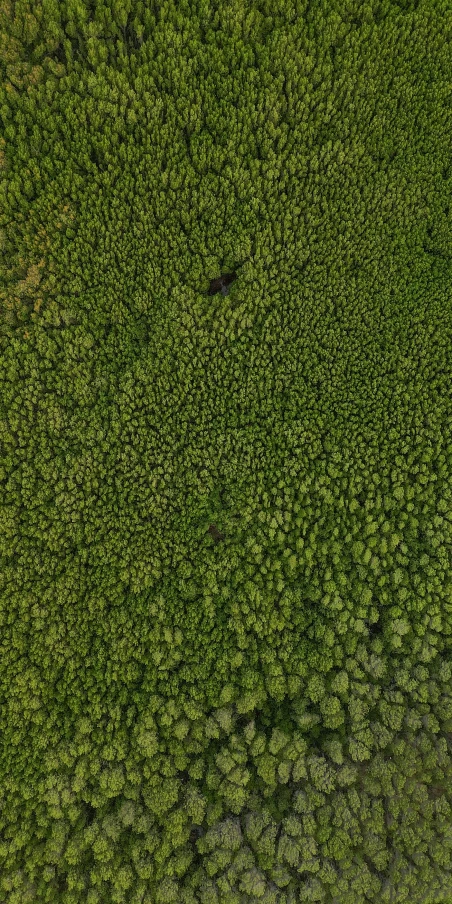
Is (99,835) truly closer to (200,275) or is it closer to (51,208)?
(200,275)

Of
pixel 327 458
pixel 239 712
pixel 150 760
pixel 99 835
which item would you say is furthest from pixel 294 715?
pixel 327 458

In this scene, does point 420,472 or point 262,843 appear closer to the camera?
point 262,843

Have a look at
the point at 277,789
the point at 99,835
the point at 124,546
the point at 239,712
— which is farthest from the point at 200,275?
the point at 99,835

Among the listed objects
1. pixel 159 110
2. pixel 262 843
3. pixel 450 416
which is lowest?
pixel 262 843

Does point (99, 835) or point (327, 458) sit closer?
point (99, 835)

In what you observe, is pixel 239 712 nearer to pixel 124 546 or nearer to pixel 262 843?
pixel 262 843

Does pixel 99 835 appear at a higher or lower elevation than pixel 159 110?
lower
